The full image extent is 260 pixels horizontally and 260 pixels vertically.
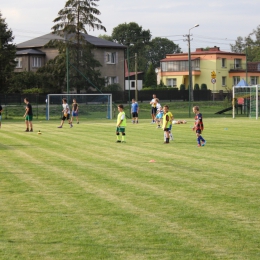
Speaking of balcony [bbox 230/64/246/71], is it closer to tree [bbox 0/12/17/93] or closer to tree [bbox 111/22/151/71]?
tree [bbox 111/22/151/71]

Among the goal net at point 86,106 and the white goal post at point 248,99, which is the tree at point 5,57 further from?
the white goal post at point 248,99

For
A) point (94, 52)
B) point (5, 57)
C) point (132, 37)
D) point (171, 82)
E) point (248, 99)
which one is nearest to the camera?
point (248, 99)

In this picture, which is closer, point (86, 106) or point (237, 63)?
point (86, 106)

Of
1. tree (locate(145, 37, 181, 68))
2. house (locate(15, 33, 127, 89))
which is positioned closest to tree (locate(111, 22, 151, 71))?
tree (locate(145, 37, 181, 68))

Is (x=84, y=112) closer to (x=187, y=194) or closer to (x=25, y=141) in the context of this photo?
(x=25, y=141)

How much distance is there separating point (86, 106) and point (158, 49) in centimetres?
9159

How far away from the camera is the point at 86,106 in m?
56.8

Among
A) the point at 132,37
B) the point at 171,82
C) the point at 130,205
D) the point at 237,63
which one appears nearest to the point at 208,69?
the point at 237,63

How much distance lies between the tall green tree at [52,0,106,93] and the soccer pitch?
162 ft

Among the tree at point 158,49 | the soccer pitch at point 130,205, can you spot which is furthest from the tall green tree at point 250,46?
the soccer pitch at point 130,205

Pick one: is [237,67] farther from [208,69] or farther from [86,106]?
[86,106]

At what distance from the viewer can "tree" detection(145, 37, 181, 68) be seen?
467 ft

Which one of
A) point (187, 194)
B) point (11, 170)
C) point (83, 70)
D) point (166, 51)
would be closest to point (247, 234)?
point (187, 194)

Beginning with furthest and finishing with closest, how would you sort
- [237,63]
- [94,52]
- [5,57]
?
1. [237,63]
2. [94,52]
3. [5,57]
